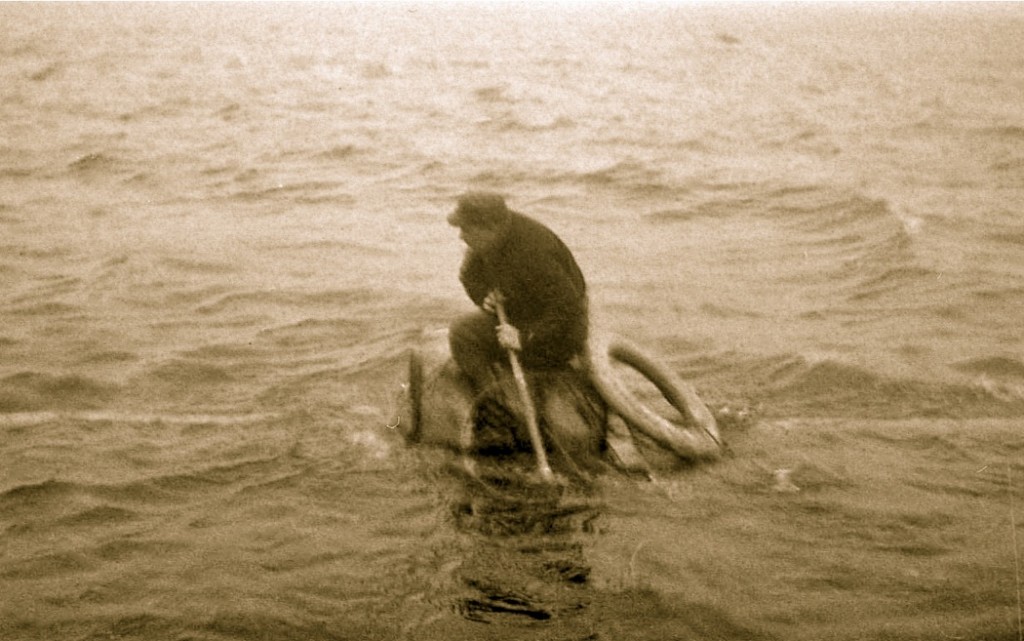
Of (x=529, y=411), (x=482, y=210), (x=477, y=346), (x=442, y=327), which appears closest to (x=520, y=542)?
(x=529, y=411)

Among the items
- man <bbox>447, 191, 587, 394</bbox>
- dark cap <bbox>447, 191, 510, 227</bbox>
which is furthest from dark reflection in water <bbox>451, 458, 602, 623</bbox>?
dark cap <bbox>447, 191, 510, 227</bbox>

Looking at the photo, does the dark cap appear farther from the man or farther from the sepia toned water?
the sepia toned water

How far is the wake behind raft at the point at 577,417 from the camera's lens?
24.8 ft

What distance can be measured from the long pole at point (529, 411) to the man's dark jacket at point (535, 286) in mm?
78

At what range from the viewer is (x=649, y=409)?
25.8 feet

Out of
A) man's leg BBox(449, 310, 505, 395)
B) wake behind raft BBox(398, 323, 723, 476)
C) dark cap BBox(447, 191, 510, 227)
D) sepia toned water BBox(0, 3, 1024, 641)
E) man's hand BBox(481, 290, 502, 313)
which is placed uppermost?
dark cap BBox(447, 191, 510, 227)

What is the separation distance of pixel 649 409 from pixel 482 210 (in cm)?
212

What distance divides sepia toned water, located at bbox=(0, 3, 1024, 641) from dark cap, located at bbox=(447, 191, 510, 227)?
1932 millimetres

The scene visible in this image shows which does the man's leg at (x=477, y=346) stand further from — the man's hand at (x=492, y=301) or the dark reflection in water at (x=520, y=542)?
the dark reflection in water at (x=520, y=542)

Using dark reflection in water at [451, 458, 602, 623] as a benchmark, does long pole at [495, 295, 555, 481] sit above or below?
above

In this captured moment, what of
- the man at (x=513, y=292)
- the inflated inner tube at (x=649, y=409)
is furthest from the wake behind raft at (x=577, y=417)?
the man at (x=513, y=292)

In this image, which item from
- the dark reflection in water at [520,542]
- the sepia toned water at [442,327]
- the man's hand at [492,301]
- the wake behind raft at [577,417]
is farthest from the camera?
the wake behind raft at [577,417]

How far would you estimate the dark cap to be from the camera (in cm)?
685

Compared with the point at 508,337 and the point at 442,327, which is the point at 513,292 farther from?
the point at 442,327
